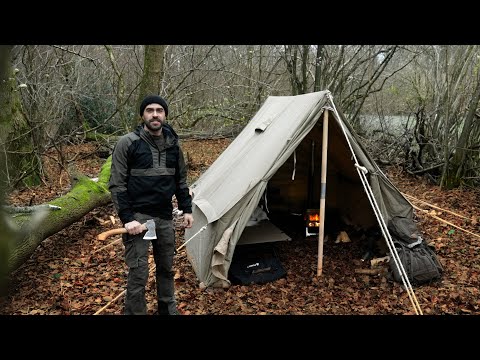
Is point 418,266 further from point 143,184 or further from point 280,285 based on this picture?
point 143,184

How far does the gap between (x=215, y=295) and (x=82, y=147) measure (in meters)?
8.72

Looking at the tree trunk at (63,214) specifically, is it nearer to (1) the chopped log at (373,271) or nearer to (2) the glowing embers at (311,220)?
(2) the glowing embers at (311,220)

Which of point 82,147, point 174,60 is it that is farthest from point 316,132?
point 82,147

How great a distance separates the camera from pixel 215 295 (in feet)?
12.1

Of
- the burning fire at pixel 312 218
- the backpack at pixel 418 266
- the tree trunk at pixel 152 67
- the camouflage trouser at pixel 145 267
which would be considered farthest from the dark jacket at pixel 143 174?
the tree trunk at pixel 152 67

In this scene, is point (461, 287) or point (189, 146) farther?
point (189, 146)

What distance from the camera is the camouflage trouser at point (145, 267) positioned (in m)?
2.91

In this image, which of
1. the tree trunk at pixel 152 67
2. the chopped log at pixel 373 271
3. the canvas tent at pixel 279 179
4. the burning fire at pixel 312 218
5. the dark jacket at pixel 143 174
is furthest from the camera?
the tree trunk at pixel 152 67

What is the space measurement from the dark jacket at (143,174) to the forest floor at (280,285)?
1.06 m

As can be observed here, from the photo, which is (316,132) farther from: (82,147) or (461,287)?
(82,147)

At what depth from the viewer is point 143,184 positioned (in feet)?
9.45

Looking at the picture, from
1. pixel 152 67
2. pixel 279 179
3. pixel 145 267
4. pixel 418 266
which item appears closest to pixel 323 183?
pixel 418 266

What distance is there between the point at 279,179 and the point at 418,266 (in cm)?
265

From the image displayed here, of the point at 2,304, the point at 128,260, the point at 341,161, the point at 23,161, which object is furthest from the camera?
the point at 23,161
